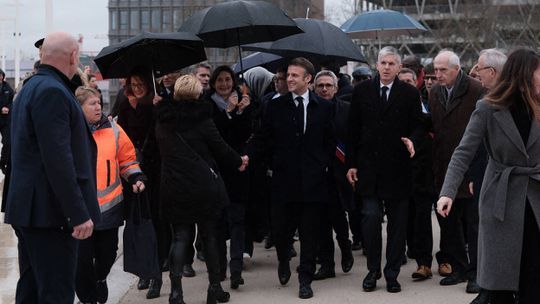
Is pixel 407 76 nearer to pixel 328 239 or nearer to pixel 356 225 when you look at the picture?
pixel 356 225

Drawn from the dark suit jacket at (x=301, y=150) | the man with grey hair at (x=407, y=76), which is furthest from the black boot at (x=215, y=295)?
the man with grey hair at (x=407, y=76)

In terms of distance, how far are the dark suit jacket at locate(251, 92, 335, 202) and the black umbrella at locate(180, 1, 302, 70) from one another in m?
1.06

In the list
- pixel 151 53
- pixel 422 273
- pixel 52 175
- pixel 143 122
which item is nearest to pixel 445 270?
pixel 422 273

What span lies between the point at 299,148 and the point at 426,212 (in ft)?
5.65

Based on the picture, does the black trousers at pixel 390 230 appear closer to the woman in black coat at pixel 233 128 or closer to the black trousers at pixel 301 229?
the black trousers at pixel 301 229

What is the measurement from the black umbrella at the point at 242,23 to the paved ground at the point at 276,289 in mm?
2284

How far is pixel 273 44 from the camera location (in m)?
10.1

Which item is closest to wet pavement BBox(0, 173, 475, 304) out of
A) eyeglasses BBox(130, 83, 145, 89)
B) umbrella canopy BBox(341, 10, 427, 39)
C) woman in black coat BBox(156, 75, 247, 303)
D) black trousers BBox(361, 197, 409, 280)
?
black trousers BBox(361, 197, 409, 280)

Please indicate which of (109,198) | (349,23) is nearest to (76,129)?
(109,198)

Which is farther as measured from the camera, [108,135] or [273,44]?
[273,44]

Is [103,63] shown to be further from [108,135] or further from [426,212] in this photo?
[426,212]

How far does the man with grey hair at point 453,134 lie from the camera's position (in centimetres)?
791

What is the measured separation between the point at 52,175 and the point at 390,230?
377cm

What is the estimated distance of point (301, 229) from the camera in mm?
7820
